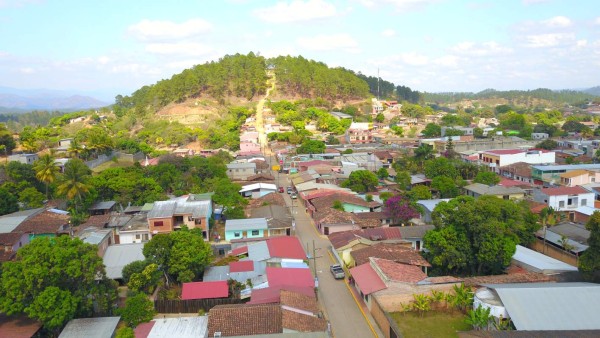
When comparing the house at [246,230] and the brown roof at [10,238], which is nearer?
the brown roof at [10,238]

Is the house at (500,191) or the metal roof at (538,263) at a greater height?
the house at (500,191)

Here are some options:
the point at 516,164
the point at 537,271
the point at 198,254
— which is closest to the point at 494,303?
the point at 537,271


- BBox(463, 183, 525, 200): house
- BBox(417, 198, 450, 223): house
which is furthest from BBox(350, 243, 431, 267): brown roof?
BBox(463, 183, 525, 200): house

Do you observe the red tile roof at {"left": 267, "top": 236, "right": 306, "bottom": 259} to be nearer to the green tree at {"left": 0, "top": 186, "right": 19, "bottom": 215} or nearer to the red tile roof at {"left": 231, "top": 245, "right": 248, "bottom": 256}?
the red tile roof at {"left": 231, "top": 245, "right": 248, "bottom": 256}

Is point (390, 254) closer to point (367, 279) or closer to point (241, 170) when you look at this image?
point (367, 279)

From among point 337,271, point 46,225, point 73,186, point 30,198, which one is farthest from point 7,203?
point 337,271

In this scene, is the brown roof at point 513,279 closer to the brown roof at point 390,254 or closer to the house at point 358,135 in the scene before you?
the brown roof at point 390,254

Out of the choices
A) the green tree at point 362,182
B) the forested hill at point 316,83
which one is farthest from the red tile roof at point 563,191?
the forested hill at point 316,83
